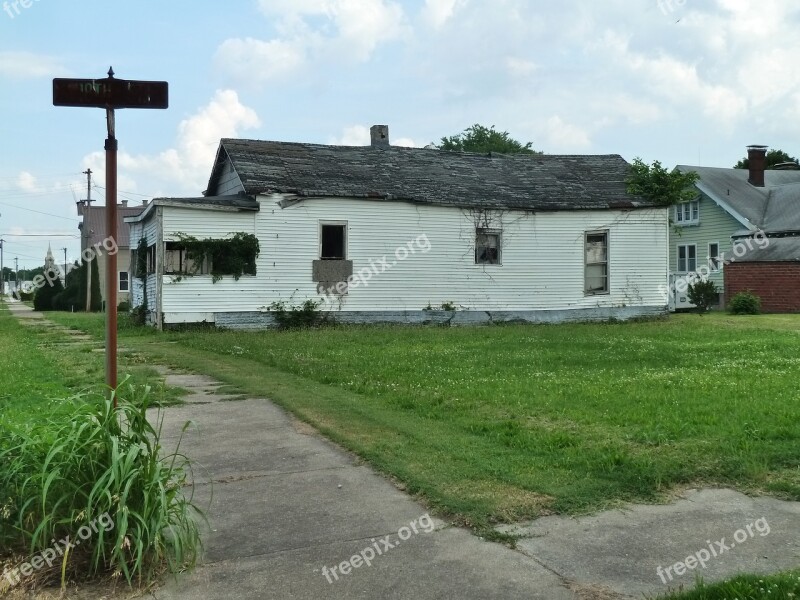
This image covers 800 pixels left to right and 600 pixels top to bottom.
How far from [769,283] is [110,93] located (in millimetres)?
29769

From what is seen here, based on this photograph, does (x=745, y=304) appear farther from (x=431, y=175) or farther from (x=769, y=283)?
(x=431, y=175)

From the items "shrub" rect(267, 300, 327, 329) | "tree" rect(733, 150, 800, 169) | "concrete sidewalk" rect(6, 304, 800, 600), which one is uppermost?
"tree" rect(733, 150, 800, 169)

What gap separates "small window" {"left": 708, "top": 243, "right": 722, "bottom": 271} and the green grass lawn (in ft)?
67.9

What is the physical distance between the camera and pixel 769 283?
29844 millimetres

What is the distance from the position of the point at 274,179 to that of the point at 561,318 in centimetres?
985

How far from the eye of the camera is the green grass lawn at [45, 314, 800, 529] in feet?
19.0

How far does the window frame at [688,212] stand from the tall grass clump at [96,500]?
37.6 m

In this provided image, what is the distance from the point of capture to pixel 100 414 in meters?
4.29

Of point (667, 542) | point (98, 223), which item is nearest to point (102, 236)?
point (98, 223)

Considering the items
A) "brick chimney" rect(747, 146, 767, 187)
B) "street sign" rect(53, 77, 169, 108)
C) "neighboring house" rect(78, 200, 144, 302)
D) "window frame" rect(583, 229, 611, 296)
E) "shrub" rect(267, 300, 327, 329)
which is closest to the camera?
"street sign" rect(53, 77, 169, 108)

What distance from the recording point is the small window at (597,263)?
82.0ft

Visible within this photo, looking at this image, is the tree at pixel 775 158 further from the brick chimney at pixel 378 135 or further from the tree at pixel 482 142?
the brick chimney at pixel 378 135

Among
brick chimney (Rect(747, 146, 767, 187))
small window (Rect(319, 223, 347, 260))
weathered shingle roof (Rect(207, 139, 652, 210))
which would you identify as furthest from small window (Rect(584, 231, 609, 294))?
brick chimney (Rect(747, 146, 767, 187))

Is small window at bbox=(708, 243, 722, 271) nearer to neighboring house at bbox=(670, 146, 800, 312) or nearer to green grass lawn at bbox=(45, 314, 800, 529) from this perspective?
neighboring house at bbox=(670, 146, 800, 312)
